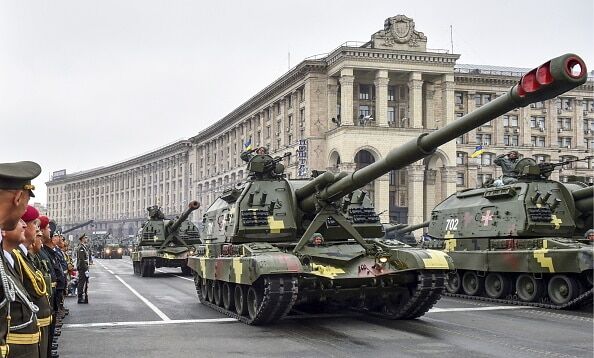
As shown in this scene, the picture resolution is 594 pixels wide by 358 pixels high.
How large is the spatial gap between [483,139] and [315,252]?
66.2m

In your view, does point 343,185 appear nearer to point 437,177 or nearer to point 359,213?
point 359,213

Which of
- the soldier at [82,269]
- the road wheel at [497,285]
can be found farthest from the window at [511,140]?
the soldier at [82,269]

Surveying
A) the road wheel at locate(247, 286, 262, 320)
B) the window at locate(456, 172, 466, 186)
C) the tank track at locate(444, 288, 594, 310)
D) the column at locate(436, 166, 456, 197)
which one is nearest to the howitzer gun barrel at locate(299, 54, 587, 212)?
the road wheel at locate(247, 286, 262, 320)

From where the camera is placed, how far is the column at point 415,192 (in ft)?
202

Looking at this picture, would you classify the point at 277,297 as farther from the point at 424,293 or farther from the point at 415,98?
the point at 415,98

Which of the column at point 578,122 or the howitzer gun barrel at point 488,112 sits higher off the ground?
the column at point 578,122

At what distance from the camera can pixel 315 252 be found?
12.9 m

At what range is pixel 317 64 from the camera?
6103 centimetres

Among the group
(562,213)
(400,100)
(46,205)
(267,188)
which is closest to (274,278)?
(267,188)

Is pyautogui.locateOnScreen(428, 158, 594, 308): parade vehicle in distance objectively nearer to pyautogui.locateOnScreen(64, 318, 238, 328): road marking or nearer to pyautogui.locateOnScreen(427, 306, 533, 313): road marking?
pyautogui.locateOnScreen(427, 306, 533, 313): road marking

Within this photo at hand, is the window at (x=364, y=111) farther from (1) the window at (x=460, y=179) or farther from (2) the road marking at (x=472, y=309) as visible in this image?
(2) the road marking at (x=472, y=309)

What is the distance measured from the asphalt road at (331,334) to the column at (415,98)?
4691cm

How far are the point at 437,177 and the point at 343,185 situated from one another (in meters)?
53.7

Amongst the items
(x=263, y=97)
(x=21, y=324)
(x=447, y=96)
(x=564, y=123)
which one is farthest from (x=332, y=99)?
(x=21, y=324)
